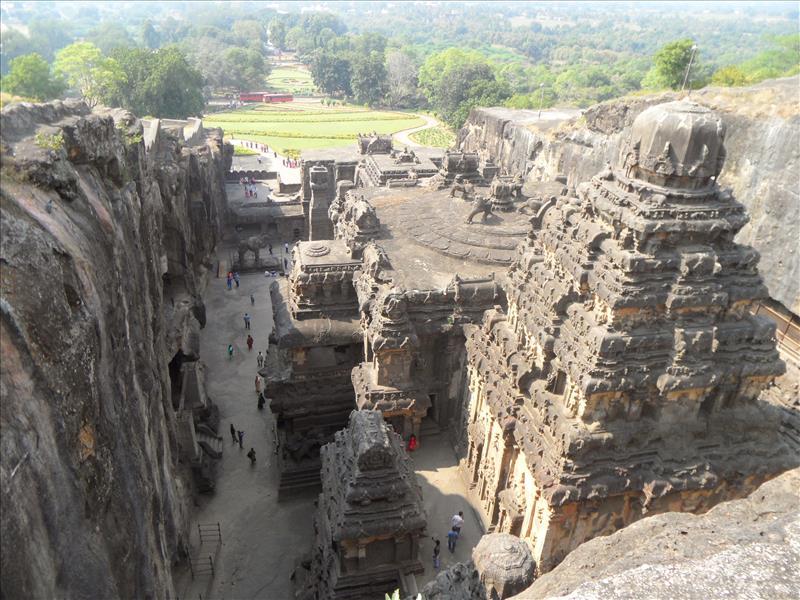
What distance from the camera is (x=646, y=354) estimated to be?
1293cm

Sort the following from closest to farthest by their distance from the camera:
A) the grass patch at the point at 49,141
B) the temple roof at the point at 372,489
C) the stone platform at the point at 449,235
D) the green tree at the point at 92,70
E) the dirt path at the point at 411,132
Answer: the grass patch at the point at 49,141 → the temple roof at the point at 372,489 → the stone platform at the point at 449,235 → the green tree at the point at 92,70 → the dirt path at the point at 411,132

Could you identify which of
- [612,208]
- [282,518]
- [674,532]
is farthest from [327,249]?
[674,532]

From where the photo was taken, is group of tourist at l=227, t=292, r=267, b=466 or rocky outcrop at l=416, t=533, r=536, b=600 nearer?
rocky outcrop at l=416, t=533, r=536, b=600

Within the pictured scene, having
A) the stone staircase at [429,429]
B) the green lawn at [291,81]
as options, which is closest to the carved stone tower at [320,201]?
the stone staircase at [429,429]

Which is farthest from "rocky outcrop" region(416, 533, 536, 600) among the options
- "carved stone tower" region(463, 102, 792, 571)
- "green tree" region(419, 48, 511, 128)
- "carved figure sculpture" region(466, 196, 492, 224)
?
"green tree" region(419, 48, 511, 128)

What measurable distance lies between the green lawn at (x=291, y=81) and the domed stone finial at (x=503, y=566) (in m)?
120

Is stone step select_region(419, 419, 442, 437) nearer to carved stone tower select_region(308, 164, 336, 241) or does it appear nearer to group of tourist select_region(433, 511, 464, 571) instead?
group of tourist select_region(433, 511, 464, 571)

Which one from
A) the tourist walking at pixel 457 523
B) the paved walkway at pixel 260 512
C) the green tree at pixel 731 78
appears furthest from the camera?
the green tree at pixel 731 78

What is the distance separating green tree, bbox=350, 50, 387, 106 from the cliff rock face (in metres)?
94.0

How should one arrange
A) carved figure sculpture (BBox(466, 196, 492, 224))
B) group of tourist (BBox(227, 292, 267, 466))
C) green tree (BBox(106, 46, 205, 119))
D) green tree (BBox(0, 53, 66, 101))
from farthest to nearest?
green tree (BBox(106, 46, 205, 119)) → green tree (BBox(0, 53, 66, 101)) → carved figure sculpture (BBox(466, 196, 492, 224)) → group of tourist (BBox(227, 292, 267, 466))

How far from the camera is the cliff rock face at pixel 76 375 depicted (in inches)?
232

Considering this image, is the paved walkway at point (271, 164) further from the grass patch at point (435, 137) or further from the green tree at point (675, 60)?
the green tree at point (675, 60)

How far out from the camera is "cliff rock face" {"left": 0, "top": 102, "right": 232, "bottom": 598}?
5.90m

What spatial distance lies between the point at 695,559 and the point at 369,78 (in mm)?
104135
